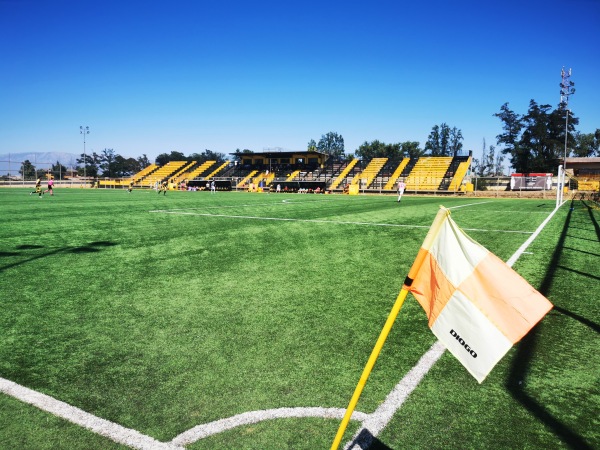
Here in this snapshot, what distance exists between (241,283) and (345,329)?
239 centimetres

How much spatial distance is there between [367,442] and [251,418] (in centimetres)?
83

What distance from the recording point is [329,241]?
1080cm

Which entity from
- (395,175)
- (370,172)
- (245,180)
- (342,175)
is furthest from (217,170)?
(395,175)

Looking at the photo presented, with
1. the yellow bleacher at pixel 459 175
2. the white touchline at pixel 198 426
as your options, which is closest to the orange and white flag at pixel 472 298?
the white touchline at pixel 198 426

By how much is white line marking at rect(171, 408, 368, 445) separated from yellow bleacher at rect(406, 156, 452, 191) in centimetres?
4893

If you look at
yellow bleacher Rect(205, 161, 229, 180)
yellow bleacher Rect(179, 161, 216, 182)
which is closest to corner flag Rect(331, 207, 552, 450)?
yellow bleacher Rect(205, 161, 229, 180)

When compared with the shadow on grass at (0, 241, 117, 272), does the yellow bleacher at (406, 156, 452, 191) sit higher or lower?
higher

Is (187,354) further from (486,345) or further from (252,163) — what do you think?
(252,163)

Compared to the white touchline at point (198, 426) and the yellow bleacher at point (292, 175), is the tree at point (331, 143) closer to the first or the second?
the yellow bleacher at point (292, 175)

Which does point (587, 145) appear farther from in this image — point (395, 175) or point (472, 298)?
point (472, 298)

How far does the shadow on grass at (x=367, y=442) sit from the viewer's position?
2594 millimetres

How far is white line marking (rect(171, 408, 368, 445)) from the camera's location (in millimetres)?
2676

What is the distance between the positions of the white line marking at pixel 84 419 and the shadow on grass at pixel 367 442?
1.16 metres

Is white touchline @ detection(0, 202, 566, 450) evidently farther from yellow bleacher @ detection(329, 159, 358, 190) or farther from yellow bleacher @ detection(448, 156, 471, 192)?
yellow bleacher @ detection(329, 159, 358, 190)
